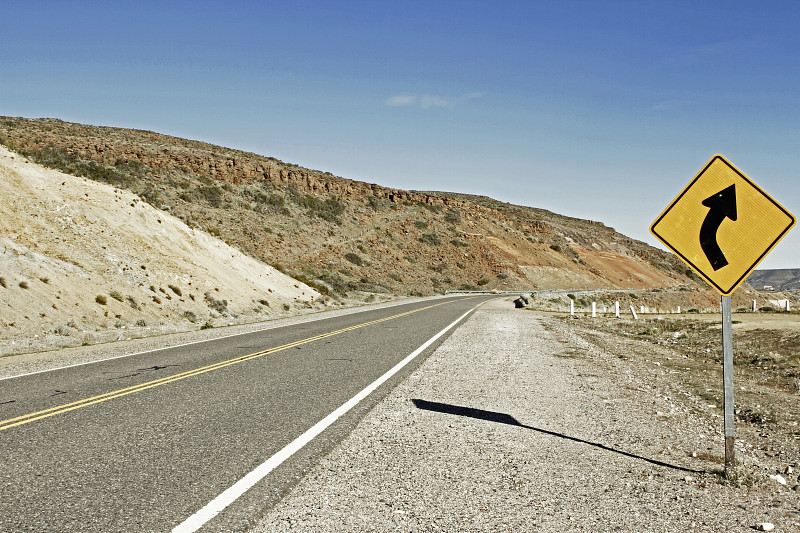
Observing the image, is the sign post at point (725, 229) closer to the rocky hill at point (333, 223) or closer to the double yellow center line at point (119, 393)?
→ the double yellow center line at point (119, 393)

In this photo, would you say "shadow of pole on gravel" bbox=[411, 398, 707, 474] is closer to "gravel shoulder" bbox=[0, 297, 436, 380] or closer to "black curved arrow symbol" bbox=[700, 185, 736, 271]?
"black curved arrow symbol" bbox=[700, 185, 736, 271]

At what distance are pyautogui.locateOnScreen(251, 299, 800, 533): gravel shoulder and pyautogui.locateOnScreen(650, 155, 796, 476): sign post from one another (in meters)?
0.67

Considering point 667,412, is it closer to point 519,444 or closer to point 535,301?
point 519,444

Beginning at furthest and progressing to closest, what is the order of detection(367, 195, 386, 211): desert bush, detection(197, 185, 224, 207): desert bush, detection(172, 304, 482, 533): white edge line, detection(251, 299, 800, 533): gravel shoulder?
detection(367, 195, 386, 211): desert bush < detection(197, 185, 224, 207): desert bush < detection(251, 299, 800, 533): gravel shoulder < detection(172, 304, 482, 533): white edge line

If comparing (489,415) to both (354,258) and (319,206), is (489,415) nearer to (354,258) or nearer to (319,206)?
(354,258)

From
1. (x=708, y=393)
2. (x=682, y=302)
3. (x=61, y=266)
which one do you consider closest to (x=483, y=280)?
(x=682, y=302)

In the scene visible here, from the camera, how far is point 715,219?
5371 mm

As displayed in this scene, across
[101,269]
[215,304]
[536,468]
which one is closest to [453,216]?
[215,304]

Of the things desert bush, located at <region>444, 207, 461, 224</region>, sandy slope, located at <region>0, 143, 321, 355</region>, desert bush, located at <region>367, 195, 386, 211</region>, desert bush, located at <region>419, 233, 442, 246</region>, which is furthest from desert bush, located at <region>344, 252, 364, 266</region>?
sandy slope, located at <region>0, 143, 321, 355</region>

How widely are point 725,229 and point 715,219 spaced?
0.45ft

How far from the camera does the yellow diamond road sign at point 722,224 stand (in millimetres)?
5113

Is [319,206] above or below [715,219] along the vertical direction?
above

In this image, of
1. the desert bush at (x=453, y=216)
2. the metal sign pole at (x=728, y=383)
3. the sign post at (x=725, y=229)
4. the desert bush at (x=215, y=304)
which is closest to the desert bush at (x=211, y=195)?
the desert bush at (x=215, y=304)

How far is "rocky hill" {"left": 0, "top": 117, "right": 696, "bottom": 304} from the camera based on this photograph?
54.1 metres
